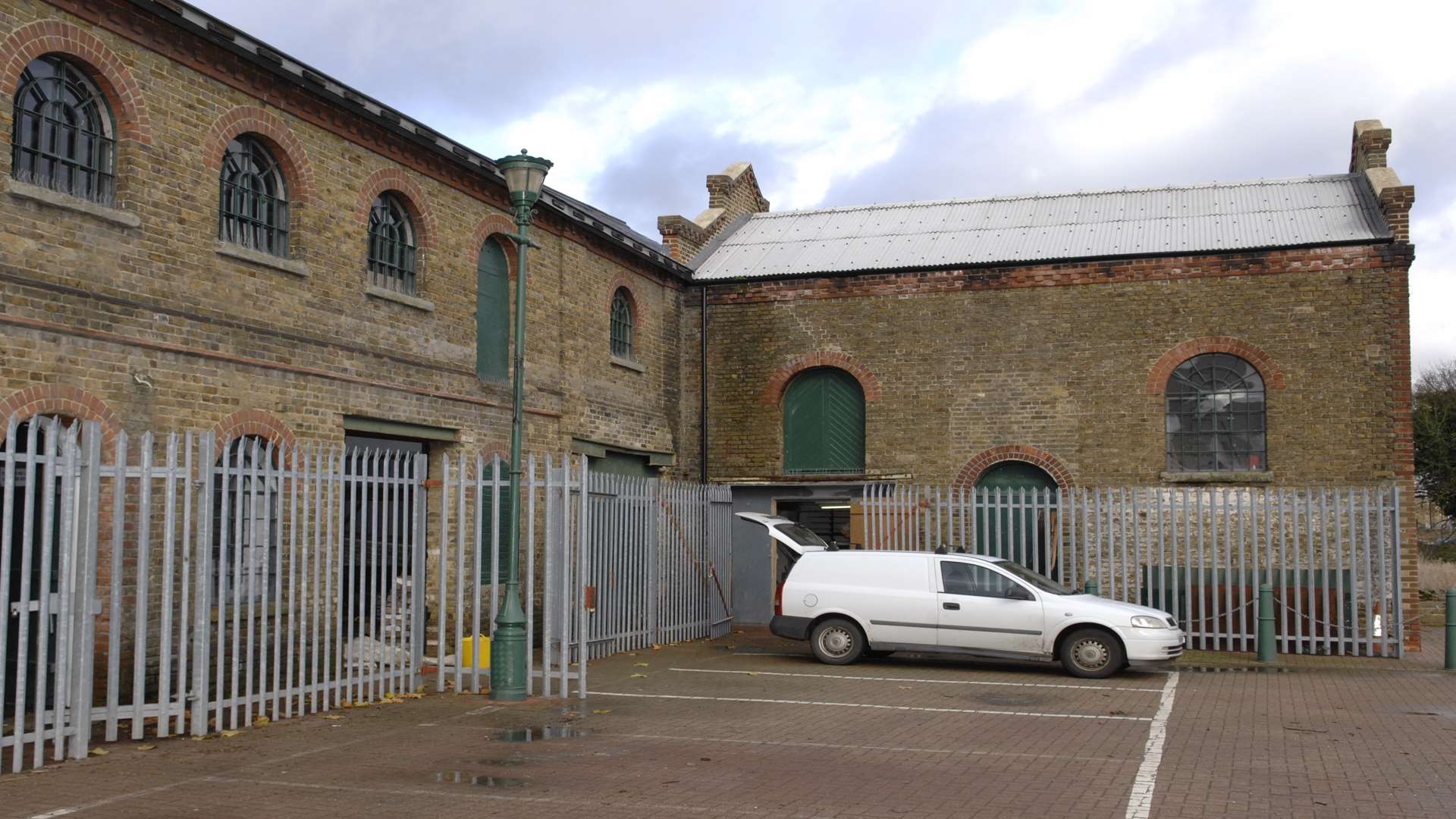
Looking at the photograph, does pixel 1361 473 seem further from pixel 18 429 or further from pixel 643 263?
pixel 18 429

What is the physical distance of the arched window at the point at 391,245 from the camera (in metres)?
15.2

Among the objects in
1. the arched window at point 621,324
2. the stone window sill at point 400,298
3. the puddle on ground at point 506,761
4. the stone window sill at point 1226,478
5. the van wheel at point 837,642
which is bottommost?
the puddle on ground at point 506,761

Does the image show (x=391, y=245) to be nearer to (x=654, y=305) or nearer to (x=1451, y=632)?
(x=654, y=305)

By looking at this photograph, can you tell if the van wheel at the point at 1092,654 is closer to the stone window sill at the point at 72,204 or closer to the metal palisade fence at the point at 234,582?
the metal palisade fence at the point at 234,582

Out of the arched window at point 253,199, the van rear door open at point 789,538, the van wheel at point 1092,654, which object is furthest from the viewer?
the van rear door open at point 789,538

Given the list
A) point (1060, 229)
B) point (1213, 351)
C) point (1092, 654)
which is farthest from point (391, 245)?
point (1213, 351)

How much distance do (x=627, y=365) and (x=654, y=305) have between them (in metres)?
1.71

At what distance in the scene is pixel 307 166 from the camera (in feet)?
45.3

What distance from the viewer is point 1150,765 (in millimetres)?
9086

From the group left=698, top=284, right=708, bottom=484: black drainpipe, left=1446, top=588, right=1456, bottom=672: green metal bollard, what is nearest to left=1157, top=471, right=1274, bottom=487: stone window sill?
left=1446, top=588, right=1456, bottom=672: green metal bollard

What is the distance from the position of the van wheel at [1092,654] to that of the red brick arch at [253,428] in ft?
28.8

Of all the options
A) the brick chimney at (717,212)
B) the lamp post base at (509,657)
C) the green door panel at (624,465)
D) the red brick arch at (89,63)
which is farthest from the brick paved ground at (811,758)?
the brick chimney at (717,212)

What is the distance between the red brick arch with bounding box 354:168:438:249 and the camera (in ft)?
48.4

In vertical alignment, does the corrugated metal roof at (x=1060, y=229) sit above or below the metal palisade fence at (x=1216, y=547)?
above
